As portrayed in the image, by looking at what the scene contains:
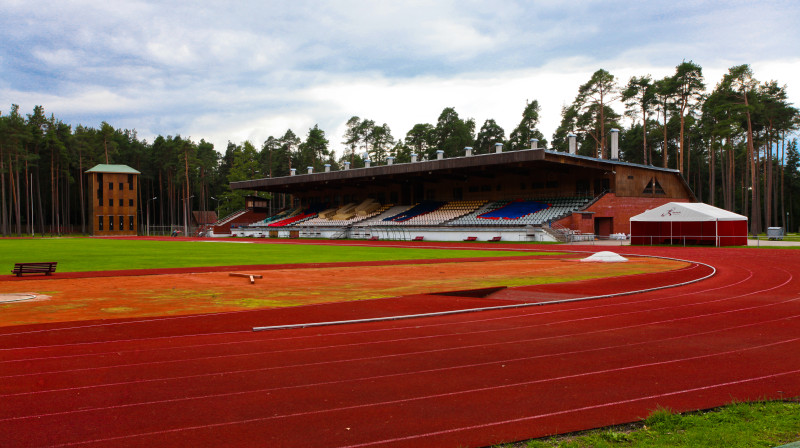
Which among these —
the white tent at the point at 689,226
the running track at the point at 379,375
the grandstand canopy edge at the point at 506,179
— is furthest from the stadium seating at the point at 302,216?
the running track at the point at 379,375

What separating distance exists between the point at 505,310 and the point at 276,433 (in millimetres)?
7431

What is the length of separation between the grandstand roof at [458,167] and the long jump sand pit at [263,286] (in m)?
24.1

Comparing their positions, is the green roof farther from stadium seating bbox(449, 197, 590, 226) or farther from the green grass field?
stadium seating bbox(449, 197, 590, 226)

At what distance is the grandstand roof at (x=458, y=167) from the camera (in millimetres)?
46156

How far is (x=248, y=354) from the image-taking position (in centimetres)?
771

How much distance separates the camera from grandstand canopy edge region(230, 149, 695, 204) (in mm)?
49062

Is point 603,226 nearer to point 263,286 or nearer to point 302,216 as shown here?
point 263,286

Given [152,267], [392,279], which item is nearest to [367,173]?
[152,267]

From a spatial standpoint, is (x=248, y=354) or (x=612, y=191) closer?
(x=248, y=354)

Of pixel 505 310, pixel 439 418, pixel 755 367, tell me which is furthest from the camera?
pixel 505 310

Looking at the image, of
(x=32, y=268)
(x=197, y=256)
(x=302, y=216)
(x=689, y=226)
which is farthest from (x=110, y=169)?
(x=689, y=226)

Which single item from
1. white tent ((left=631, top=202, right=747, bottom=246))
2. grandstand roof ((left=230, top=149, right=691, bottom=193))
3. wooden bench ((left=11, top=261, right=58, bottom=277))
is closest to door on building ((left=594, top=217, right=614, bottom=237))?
grandstand roof ((left=230, top=149, right=691, bottom=193))

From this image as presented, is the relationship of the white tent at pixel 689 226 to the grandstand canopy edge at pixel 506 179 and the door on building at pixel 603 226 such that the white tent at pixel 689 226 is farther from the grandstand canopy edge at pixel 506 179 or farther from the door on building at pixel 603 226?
the grandstand canopy edge at pixel 506 179

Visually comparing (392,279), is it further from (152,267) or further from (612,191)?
(612,191)
